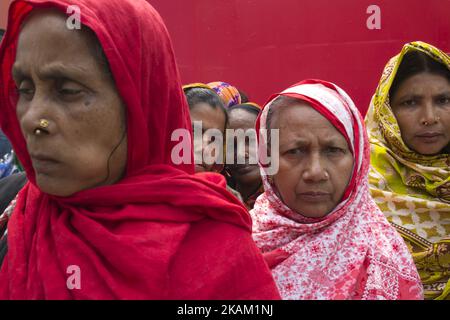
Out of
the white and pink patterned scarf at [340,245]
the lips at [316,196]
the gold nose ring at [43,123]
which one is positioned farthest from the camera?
the lips at [316,196]

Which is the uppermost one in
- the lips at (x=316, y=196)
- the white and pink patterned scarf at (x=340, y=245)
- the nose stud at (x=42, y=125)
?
the nose stud at (x=42, y=125)

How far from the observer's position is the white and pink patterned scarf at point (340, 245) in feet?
7.01

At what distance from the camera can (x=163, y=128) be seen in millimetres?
1551

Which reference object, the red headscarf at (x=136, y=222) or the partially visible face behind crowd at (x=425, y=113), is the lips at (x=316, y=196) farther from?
the partially visible face behind crowd at (x=425, y=113)

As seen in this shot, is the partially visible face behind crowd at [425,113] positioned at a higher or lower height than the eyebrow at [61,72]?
lower

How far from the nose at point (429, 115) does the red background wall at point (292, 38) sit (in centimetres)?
233

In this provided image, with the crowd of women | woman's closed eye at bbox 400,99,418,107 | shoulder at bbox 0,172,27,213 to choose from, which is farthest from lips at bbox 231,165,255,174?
shoulder at bbox 0,172,27,213

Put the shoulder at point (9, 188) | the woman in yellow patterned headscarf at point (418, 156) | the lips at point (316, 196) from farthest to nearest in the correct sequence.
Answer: the woman in yellow patterned headscarf at point (418, 156) < the lips at point (316, 196) < the shoulder at point (9, 188)

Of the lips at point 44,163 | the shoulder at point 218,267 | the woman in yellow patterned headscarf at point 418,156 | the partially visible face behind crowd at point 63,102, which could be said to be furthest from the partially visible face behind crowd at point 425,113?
the lips at point 44,163

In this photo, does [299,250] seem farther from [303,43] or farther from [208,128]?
[303,43]

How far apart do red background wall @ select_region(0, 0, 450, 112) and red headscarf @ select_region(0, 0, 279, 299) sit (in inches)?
157

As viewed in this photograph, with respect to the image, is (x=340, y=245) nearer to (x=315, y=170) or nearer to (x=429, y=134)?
(x=315, y=170)

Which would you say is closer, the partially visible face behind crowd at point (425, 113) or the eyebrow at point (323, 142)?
the eyebrow at point (323, 142)

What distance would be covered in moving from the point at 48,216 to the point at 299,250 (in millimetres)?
1151
